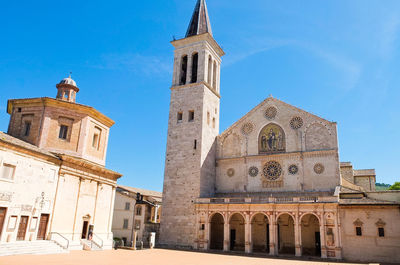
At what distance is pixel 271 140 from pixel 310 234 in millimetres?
10474

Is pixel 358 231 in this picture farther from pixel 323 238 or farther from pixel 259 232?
pixel 259 232

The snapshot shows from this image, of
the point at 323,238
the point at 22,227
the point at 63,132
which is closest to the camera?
the point at 22,227

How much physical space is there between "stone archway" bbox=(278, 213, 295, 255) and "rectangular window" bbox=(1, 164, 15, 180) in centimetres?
2425

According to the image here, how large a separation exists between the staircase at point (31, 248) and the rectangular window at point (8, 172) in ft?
12.8

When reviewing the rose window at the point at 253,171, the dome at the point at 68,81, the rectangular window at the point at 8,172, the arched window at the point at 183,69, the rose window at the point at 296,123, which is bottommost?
the rectangular window at the point at 8,172

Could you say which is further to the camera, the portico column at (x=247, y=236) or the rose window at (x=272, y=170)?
the rose window at (x=272, y=170)

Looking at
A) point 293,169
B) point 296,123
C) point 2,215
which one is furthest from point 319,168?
point 2,215

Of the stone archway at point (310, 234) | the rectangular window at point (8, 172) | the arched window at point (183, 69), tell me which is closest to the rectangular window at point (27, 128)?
the rectangular window at point (8, 172)

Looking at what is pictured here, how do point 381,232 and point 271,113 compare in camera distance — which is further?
point 271,113

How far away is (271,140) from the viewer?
3484 cm

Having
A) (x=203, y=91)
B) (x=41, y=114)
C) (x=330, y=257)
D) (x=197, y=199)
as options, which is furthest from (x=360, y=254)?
(x=41, y=114)

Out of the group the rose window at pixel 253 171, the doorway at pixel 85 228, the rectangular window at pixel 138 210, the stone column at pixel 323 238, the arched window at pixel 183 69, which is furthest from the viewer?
the arched window at pixel 183 69

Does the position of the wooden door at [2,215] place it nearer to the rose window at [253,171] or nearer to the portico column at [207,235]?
the portico column at [207,235]

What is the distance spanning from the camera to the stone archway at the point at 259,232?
32094mm
